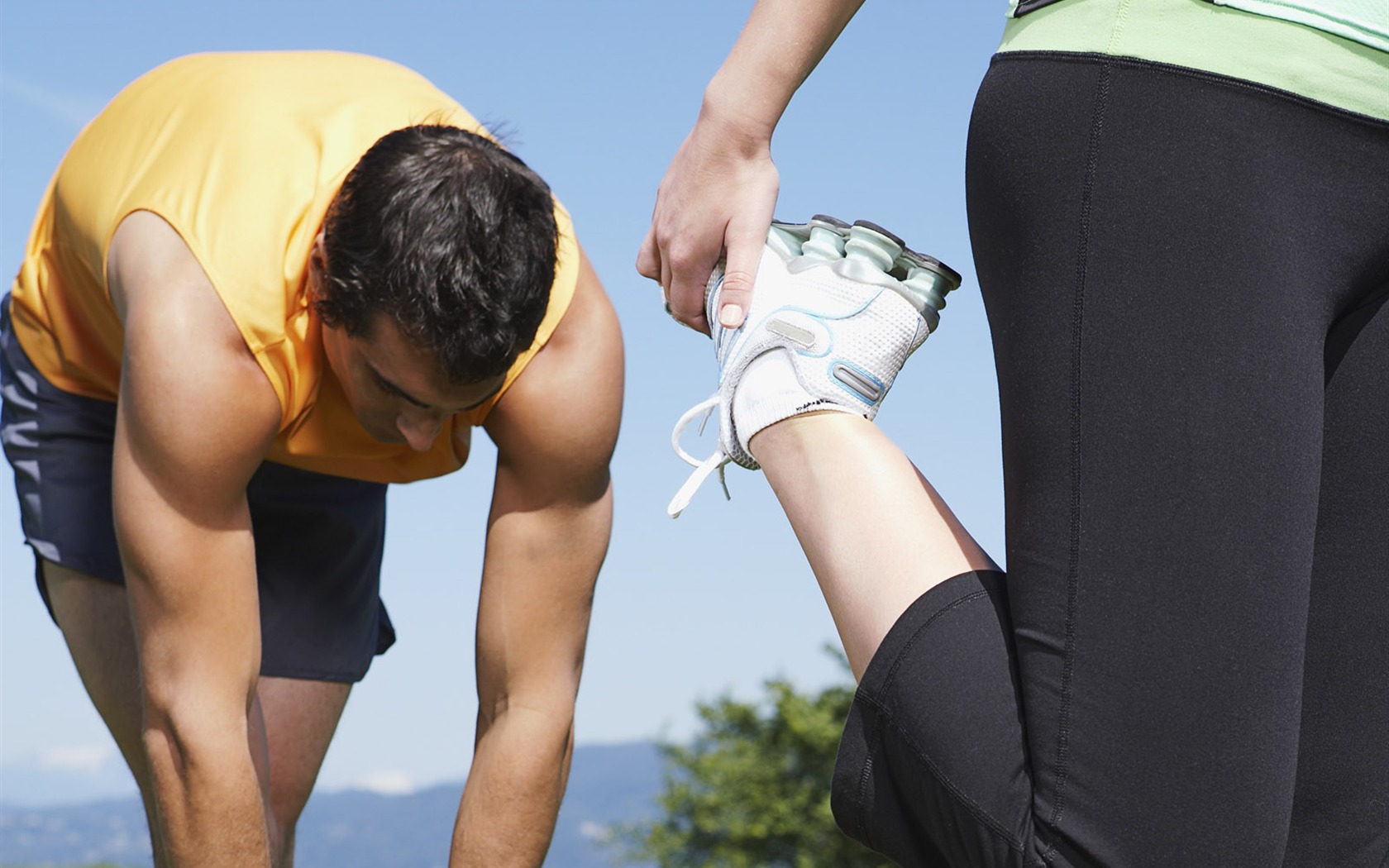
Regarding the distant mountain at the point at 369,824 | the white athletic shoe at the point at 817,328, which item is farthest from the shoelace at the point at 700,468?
the distant mountain at the point at 369,824

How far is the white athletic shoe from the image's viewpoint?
4.79 feet

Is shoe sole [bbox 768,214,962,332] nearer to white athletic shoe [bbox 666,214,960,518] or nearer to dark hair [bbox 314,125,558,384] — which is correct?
white athletic shoe [bbox 666,214,960,518]

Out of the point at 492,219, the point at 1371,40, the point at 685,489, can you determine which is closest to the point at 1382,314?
the point at 1371,40

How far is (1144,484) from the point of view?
119 cm

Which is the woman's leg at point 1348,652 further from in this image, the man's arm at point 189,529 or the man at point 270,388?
the man's arm at point 189,529

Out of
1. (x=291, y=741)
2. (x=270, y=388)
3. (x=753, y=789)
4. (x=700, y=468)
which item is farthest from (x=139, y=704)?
(x=753, y=789)

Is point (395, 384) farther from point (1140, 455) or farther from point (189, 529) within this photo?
point (1140, 455)

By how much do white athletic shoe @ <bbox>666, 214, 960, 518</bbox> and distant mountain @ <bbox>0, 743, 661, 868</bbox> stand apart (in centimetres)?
13728

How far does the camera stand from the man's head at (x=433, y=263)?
221 centimetres

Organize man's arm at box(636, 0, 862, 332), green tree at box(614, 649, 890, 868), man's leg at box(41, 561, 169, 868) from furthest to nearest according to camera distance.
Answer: green tree at box(614, 649, 890, 868), man's leg at box(41, 561, 169, 868), man's arm at box(636, 0, 862, 332)

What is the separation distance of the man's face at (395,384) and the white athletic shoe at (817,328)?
78cm

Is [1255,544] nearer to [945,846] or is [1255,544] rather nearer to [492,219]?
[945,846]

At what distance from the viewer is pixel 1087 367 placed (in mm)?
1217

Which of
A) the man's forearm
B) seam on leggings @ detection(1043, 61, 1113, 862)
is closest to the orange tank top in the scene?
the man's forearm
